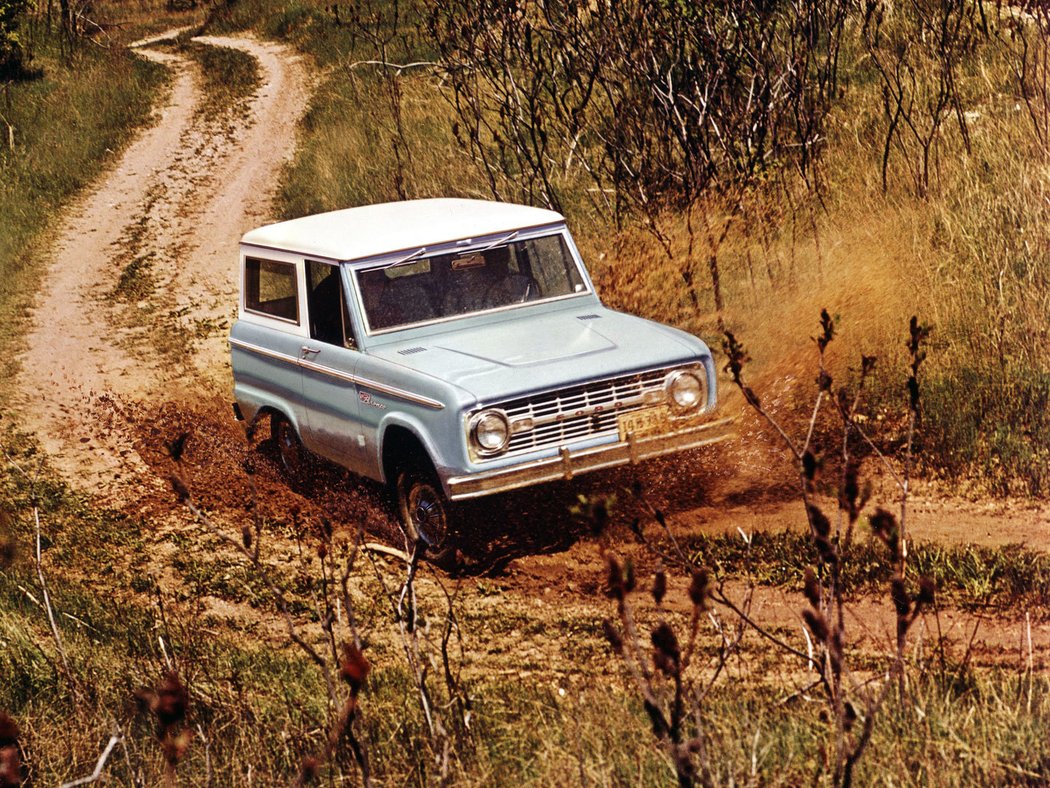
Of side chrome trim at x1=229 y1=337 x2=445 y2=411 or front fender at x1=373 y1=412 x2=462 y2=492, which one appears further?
side chrome trim at x1=229 y1=337 x2=445 y2=411

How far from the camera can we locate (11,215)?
53.9 feet

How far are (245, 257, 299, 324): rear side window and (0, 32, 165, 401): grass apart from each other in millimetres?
5936

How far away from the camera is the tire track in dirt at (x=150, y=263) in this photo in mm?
9750

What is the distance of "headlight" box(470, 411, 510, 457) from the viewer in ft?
19.4

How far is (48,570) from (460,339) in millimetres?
2582

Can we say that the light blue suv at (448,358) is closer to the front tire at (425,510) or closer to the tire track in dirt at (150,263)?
the front tire at (425,510)

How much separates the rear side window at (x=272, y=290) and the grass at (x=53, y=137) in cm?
594

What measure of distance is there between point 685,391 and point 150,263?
1016cm

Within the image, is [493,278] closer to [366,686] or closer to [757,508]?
[757,508]

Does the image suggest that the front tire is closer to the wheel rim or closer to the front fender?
the wheel rim

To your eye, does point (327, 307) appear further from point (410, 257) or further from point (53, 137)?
point (53, 137)

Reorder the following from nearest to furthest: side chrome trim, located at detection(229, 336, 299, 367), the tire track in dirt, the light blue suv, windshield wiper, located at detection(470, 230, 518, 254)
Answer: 1. the light blue suv
2. windshield wiper, located at detection(470, 230, 518, 254)
3. side chrome trim, located at detection(229, 336, 299, 367)
4. the tire track in dirt

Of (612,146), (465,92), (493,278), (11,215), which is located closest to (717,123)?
(612,146)

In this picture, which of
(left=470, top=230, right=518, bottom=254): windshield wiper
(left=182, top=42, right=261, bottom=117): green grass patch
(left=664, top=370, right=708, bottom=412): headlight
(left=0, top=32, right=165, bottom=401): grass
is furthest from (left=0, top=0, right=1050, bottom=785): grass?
(left=182, top=42, right=261, bottom=117): green grass patch
